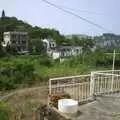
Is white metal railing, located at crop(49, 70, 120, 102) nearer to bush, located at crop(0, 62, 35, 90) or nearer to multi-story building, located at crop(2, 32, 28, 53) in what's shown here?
bush, located at crop(0, 62, 35, 90)

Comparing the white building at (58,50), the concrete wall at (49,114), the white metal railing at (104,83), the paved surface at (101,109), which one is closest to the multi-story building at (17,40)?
the white building at (58,50)

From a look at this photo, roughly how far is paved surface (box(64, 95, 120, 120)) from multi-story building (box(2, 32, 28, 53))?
37.3 metres

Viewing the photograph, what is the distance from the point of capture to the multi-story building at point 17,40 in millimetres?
43112

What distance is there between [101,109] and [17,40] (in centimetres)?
4139

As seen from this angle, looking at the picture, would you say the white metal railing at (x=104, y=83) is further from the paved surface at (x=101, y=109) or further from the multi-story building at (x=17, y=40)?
the multi-story building at (x=17, y=40)

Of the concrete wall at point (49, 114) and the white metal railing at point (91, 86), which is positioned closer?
the concrete wall at point (49, 114)

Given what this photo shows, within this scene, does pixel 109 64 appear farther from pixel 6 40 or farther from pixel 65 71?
pixel 6 40

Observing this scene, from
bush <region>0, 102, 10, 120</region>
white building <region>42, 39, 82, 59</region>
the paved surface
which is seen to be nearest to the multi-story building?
white building <region>42, 39, 82, 59</region>

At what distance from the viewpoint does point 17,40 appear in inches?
1810

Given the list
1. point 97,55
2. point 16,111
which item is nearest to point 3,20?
point 97,55

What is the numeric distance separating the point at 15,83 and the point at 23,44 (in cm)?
3069

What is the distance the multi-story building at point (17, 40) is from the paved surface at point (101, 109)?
3730cm

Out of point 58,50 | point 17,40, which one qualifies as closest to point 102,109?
point 58,50

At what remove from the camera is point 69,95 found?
654 centimetres
